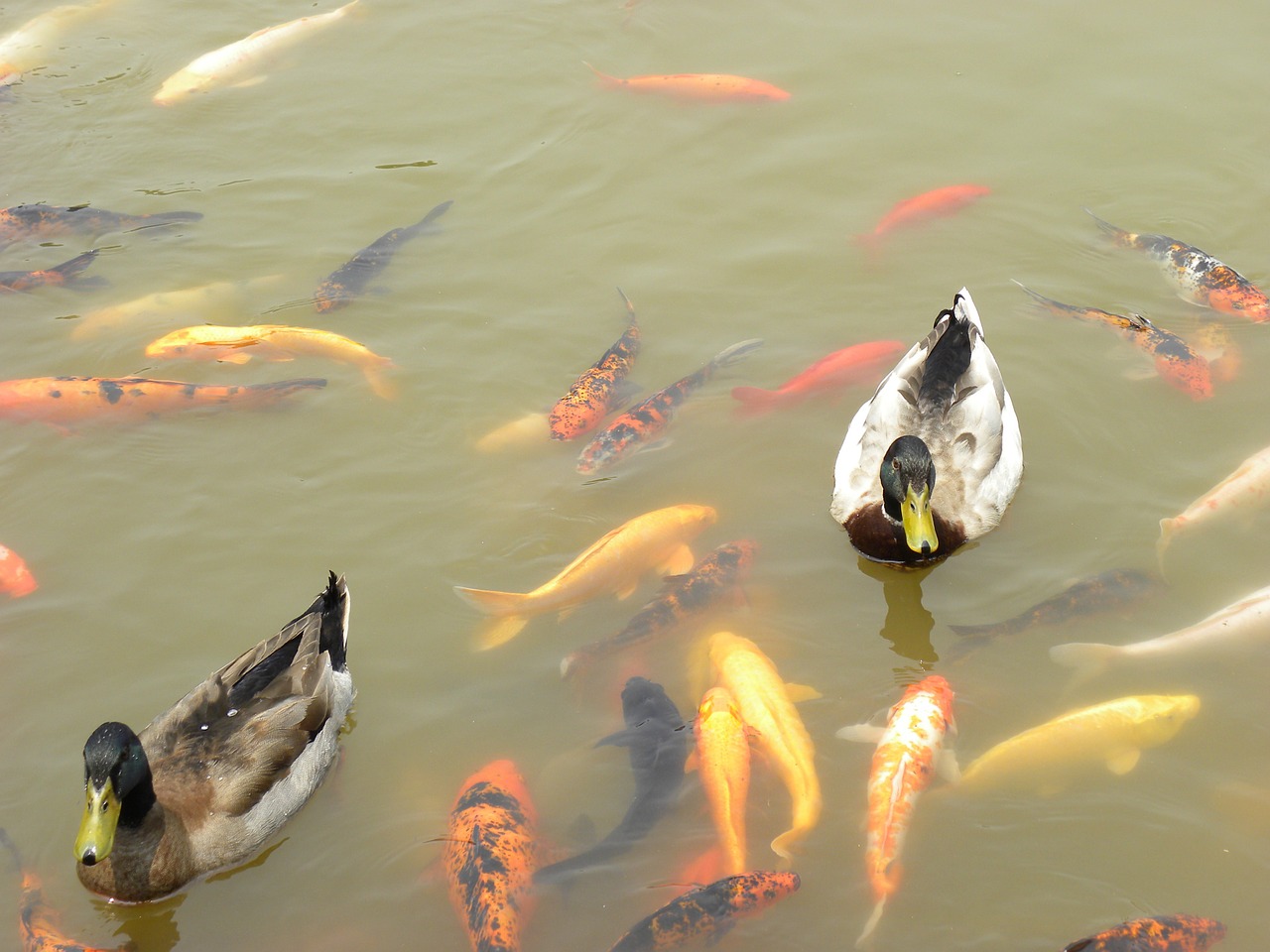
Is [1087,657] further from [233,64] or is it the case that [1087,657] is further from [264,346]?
[233,64]

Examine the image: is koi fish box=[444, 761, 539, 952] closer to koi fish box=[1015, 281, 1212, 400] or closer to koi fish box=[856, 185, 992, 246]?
koi fish box=[1015, 281, 1212, 400]

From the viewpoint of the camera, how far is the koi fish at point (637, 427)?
7676 mm

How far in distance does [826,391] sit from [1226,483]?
2.51 metres

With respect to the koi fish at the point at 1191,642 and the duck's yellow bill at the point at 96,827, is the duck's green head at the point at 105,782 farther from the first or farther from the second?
the koi fish at the point at 1191,642

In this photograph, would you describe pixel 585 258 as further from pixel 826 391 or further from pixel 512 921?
pixel 512 921

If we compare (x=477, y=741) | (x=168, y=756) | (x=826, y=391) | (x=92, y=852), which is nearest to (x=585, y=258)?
(x=826, y=391)

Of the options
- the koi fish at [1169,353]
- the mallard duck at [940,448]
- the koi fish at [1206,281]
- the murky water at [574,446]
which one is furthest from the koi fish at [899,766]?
the koi fish at [1206,281]

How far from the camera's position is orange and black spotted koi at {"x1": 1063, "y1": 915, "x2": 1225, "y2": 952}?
15.6 feet

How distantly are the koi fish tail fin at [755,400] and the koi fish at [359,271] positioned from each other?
3.14m

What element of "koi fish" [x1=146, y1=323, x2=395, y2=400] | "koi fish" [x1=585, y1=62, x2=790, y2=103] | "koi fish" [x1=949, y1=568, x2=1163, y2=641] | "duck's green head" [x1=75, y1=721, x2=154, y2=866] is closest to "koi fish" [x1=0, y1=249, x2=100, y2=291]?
"koi fish" [x1=146, y1=323, x2=395, y2=400]

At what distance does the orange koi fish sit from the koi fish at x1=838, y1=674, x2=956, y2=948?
1548 millimetres

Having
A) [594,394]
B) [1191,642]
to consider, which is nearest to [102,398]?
[594,394]

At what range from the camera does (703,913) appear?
504cm

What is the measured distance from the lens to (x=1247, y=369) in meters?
8.04
